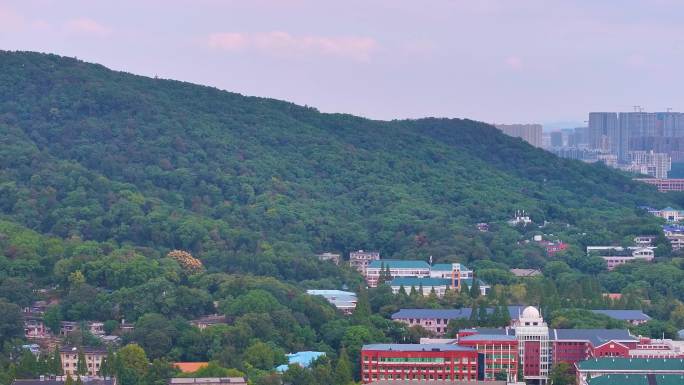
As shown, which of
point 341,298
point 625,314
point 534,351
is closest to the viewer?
point 534,351

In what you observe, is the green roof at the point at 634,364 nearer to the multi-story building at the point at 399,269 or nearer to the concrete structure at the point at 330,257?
the multi-story building at the point at 399,269

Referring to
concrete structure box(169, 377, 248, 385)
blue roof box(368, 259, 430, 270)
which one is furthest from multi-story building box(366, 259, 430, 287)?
concrete structure box(169, 377, 248, 385)

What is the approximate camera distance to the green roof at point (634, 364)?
5562 cm

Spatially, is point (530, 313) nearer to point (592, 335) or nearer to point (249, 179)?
point (592, 335)

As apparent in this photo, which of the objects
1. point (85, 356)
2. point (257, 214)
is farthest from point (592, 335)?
point (257, 214)

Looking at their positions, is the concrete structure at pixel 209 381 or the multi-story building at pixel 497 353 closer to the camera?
the concrete structure at pixel 209 381

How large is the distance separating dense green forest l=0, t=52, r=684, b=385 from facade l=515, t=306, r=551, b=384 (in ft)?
13.7

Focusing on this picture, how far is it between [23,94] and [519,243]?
2580 cm

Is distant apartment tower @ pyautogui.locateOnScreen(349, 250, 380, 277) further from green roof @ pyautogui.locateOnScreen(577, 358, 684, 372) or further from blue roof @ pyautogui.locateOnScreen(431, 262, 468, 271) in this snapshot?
green roof @ pyautogui.locateOnScreen(577, 358, 684, 372)

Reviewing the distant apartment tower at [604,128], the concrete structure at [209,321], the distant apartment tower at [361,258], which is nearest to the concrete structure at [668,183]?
the distant apartment tower at [604,128]

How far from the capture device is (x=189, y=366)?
192ft

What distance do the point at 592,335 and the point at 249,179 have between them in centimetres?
3910

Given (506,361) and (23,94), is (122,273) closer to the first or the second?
(506,361)

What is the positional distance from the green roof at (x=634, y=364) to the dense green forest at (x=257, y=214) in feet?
22.4
